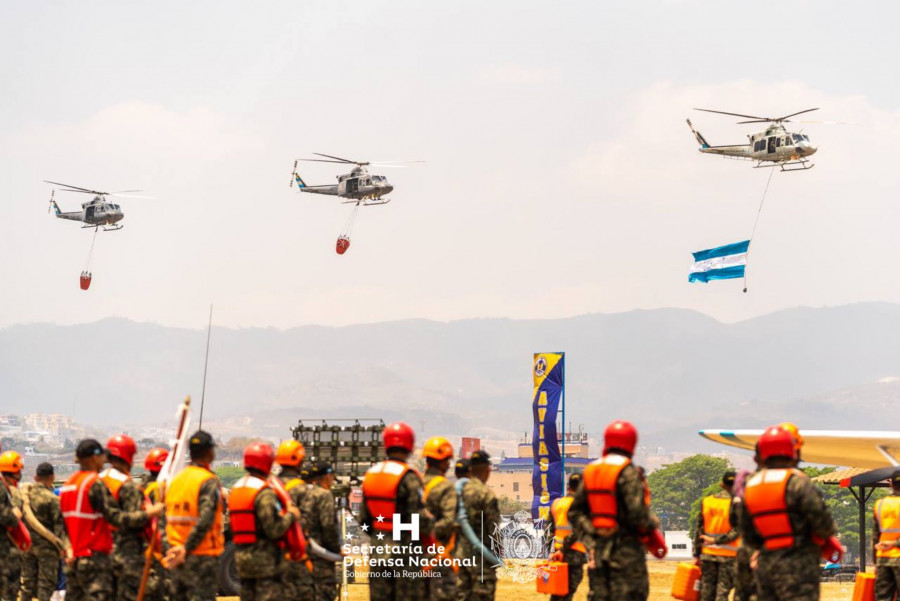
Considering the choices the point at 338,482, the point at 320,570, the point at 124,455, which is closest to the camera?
the point at 124,455

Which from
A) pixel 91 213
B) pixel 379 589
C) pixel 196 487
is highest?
pixel 91 213

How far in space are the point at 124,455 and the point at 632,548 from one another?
563cm

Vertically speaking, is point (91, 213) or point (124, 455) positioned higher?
point (91, 213)

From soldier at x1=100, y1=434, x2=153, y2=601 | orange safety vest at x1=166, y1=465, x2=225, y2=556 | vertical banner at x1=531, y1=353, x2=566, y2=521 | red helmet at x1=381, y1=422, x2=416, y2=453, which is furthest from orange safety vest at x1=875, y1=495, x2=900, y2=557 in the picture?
vertical banner at x1=531, y1=353, x2=566, y2=521

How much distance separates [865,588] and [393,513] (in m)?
7.97

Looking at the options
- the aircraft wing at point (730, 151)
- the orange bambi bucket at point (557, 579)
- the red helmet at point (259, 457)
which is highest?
the aircraft wing at point (730, 151)

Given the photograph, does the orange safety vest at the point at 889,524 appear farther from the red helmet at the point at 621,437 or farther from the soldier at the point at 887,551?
the red helmet at the point at 621,437

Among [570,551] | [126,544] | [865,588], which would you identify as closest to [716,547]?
[570,551]

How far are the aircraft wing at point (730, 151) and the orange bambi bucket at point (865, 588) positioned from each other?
1927 inches

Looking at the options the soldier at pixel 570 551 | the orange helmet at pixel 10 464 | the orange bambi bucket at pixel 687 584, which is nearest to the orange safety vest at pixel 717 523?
the orange bambi bucket at pixel 687 584

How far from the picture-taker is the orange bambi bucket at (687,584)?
17094 millimetres

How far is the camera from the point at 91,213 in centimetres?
7644

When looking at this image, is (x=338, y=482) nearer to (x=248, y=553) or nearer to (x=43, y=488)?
(x=43, y=488)

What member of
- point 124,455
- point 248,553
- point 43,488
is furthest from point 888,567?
point 43,488
